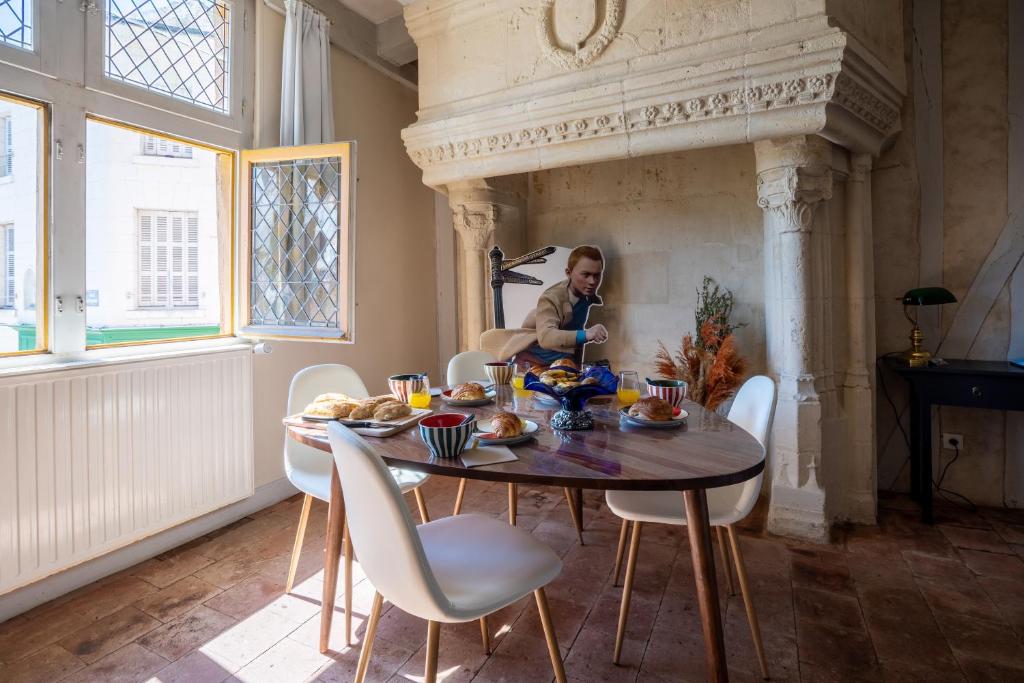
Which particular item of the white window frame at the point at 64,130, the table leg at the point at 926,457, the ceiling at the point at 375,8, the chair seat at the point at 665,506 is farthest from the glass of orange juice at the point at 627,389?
the ceiling at the point at 375,8

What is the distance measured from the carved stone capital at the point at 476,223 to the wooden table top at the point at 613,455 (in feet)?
6.22

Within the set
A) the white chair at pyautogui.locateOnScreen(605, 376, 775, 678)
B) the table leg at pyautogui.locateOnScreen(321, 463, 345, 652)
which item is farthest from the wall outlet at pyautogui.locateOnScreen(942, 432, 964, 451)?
the table leg at pyautogui.locateOnScreen(321, 463, 345, 652)

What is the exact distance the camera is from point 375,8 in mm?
3416

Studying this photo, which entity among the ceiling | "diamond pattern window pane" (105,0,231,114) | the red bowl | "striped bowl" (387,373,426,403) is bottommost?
the red bowl

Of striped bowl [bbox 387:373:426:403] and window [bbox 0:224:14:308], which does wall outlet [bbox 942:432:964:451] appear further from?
window [bbox 0:224:14:308]

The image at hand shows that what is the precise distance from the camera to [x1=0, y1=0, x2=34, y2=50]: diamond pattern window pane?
196 centimetres

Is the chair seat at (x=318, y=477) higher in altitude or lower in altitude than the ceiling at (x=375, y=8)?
lower

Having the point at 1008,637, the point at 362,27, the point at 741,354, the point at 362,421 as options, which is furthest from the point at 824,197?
the point at 362,27

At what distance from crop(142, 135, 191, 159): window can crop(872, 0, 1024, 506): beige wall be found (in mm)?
3732

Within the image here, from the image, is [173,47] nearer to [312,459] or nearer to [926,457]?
[312,459]

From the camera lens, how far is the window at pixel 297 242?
263cm

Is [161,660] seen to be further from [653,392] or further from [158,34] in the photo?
[158,34]

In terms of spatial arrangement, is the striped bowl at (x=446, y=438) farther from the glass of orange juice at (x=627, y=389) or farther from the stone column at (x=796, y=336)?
the stone column at (x=796, y=336)

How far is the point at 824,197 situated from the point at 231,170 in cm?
299
